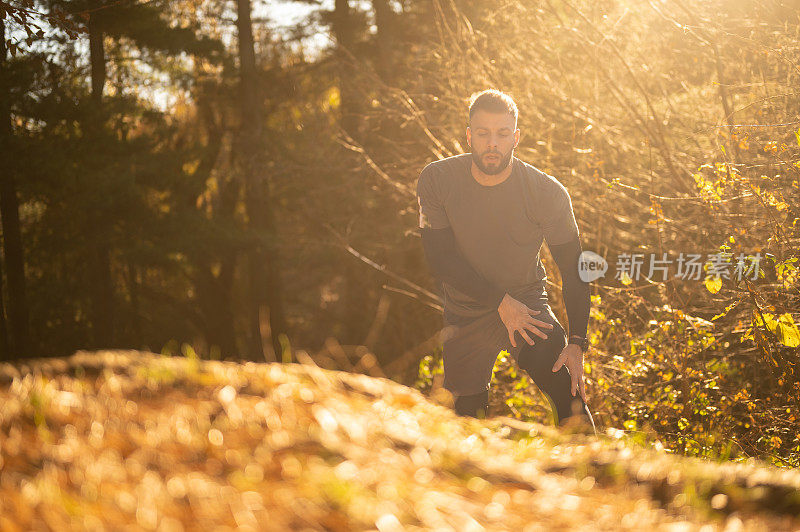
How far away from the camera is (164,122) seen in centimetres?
2228

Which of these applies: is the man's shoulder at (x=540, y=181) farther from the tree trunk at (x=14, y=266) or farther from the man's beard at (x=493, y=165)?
the tree trunk at (x=14, y=266)

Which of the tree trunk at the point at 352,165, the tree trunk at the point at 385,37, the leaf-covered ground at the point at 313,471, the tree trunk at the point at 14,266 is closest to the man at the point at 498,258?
the leaf-covered ground at the point at 313,471

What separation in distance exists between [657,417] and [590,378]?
63 cm

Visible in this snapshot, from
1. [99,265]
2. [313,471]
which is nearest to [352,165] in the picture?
[99,265]

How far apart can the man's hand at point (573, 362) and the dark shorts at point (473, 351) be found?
19.4 inches

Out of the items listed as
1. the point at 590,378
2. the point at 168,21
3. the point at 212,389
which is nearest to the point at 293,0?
the point at 168,21

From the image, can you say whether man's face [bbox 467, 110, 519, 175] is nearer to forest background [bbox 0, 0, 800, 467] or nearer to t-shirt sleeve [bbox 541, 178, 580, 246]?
t-shirt sleeve [bbox 541, 178, 580, 246]

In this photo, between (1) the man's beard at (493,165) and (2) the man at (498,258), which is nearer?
(2) the man at (498,258)

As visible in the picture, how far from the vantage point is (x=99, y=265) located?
22.7m

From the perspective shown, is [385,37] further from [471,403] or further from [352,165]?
[471,403]

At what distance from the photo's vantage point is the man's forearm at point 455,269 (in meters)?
5.37

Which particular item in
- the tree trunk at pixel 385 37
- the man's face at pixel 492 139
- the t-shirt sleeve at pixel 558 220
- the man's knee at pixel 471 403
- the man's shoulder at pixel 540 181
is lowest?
the man's knee at pixel 471 403

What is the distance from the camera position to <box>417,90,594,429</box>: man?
17.0 ft

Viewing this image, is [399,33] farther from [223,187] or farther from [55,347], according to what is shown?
[55,347]
